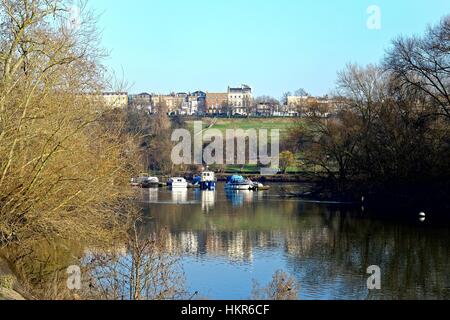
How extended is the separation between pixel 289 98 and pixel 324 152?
263 ft

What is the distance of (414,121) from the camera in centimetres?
3141

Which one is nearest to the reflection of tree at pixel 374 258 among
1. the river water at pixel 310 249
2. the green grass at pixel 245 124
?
the river water at pixel 310 249

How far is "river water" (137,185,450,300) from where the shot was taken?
1527 cm

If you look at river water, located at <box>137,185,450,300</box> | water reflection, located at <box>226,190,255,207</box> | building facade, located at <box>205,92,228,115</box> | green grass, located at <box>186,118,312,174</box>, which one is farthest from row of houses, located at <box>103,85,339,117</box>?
water reflection, located at <box>226,190,255,207</box>

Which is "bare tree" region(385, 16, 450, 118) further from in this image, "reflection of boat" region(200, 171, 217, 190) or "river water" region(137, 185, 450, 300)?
"reflection of boat" region(200, 171, 217, 190)

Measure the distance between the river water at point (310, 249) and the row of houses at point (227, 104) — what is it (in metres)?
4.92

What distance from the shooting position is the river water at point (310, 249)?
15.3 meters

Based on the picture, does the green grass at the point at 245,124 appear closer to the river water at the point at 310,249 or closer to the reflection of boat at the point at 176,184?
the reflection of boat at the point at 176,184

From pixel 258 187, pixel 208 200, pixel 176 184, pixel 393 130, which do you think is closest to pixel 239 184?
pixel 258 187

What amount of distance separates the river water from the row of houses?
4.92m

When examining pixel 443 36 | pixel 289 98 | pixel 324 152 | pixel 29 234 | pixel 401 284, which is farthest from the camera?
pixel 289 98

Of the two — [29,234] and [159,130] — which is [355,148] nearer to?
[159,130]
